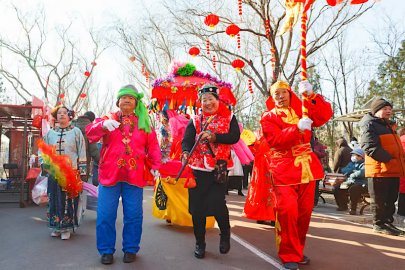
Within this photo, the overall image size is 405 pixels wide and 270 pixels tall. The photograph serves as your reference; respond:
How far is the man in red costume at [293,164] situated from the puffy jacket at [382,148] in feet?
6.87

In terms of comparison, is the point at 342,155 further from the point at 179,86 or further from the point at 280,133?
the point at 280,133

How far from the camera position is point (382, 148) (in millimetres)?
5191

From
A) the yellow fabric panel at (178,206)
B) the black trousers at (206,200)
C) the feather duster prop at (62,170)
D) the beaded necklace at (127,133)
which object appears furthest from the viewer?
the yellow fabric panel at (178,206)

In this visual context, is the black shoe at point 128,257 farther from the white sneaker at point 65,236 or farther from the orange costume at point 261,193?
the orange costume at point 261,193

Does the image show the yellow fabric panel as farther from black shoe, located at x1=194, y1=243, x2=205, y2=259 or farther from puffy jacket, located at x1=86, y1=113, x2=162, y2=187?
puffy jacket, located at x1=86, y1=113, x2=162, y2=187

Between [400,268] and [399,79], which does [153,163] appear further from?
[399,79]

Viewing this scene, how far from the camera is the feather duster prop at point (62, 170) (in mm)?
4641

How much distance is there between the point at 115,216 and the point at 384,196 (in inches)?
156

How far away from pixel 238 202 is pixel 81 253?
18.4 feet

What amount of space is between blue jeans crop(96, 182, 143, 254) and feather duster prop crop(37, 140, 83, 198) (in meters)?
1.19

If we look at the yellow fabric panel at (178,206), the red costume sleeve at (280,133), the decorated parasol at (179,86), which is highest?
the decorated parasol at (179,86)

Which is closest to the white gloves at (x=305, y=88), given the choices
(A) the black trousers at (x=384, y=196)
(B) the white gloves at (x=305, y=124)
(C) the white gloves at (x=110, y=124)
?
(B) the white gloves at (x=305, y=124)

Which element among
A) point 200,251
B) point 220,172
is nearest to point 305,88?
point 220,172

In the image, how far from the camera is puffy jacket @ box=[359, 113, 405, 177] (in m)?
5.17
